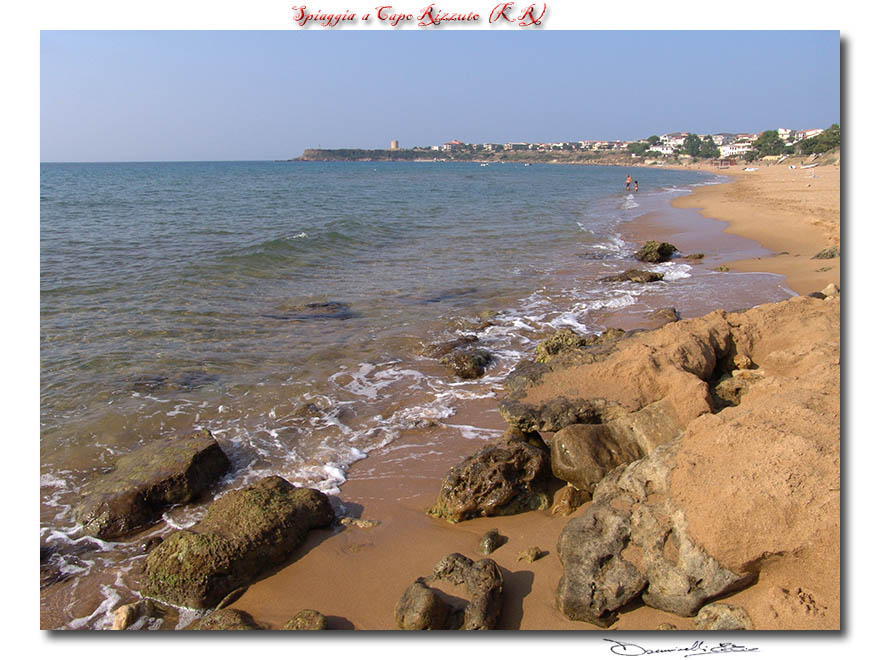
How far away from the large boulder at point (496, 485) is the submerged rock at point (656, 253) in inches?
538

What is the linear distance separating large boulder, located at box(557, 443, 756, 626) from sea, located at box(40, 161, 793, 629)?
2830 mm

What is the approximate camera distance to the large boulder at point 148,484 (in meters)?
5.67

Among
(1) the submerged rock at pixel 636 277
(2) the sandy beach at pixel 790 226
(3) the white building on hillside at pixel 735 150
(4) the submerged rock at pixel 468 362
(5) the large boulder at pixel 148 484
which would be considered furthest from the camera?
(3) the white building on hillside at pixel 735 150

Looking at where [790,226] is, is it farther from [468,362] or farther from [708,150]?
[708,150]

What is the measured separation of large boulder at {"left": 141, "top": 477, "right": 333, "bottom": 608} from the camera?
466 cm

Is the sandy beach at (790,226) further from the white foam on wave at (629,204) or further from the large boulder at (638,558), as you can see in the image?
the large boulder at (638,558)

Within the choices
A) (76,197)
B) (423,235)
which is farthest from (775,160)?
(76,197)

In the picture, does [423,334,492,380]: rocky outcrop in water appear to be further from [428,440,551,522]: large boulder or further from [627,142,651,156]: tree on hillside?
[627,142,651,156]: tree on hillside

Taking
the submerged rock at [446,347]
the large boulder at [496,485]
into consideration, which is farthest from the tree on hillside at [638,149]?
the large boulder at [496,485]

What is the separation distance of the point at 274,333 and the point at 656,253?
39.5 ft

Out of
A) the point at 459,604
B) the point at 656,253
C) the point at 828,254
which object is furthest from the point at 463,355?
the point at 828,254

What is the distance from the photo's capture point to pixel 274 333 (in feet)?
37.2

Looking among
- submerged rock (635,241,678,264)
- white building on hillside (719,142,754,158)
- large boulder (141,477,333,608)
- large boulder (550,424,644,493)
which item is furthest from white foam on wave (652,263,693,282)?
white building on hillside (719,142,754,158)
